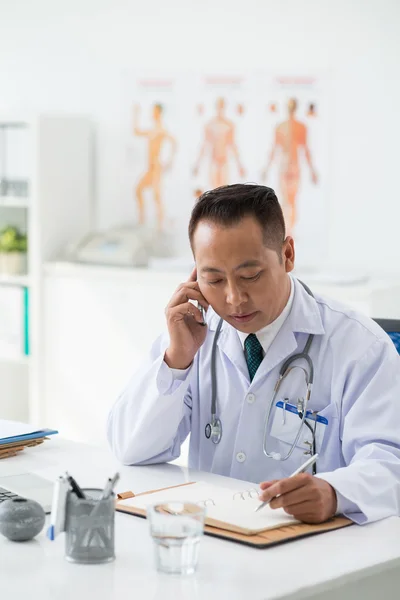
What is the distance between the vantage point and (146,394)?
6.95 ft

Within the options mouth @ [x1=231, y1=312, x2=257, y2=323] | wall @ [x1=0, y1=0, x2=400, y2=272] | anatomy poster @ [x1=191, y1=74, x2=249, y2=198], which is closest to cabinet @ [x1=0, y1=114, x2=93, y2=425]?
wall @ [x1=0, y1=0, x2=400, y2=272]

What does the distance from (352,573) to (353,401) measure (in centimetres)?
55

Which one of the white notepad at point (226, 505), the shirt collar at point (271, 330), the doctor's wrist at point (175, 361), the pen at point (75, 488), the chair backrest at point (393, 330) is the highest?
the shirt collar at point (271, 330)

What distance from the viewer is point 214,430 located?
2123 millimetres

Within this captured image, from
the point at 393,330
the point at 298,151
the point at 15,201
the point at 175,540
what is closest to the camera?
the point at 175,540

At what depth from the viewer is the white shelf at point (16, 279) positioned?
4.65m

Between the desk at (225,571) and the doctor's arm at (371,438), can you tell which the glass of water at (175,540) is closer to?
the desk at (225,571)

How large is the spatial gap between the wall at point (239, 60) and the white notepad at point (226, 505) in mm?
2292

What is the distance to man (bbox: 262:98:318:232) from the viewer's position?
164 inches

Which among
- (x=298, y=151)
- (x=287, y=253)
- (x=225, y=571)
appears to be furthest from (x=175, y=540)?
(x=298, y=151)

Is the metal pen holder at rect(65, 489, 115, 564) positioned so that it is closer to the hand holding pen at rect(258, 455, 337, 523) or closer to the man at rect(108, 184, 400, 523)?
the hand holding pen at rect(258, 455, 337, 523)

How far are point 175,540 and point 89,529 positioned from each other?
0.14m

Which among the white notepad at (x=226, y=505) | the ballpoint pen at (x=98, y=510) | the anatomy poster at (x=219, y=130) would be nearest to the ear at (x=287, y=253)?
the white notepad at (x=226, y=505)

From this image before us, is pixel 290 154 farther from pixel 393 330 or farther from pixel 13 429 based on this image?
pixel 13 429
